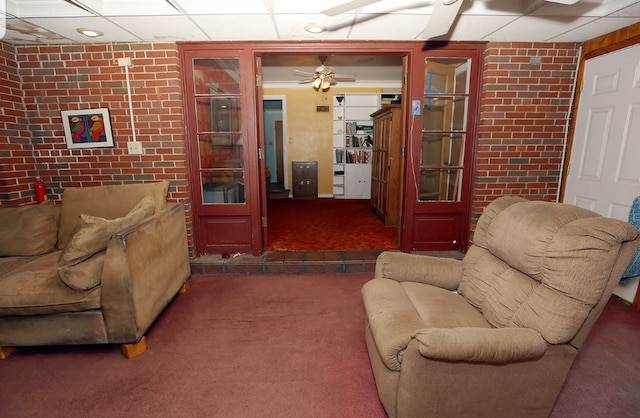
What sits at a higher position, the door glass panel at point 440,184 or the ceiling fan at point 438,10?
the ceiling fan at point 438,10

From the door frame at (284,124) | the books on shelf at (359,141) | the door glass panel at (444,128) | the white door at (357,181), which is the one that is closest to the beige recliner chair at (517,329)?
the door glass panel at (444,128)

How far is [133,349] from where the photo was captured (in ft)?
6.40

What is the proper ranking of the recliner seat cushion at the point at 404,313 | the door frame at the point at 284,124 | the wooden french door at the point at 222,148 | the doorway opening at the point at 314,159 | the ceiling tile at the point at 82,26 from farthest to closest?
the door frame at the point at 284,124 < the doorway opening at the point at 314,159 < the wooden french door at the point at 222,148 < the ceiling tile at the point at 82,26 < the recliner seat cushion at the point at 404,313

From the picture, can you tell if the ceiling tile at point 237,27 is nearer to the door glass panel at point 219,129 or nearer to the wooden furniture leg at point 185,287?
the door glass panel at point 219,129

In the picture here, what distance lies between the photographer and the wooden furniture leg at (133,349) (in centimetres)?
194

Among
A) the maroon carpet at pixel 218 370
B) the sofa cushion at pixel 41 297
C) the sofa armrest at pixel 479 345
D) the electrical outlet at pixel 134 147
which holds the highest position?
the electrical outlet at pixel 134 147

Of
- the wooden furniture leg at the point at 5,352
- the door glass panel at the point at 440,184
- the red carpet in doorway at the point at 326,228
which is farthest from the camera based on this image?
the red carpet in doorway at the point at 326,228

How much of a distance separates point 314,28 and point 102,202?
7.55 ft

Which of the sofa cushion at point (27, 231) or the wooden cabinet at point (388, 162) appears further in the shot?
the wooden cabinet at point (388, 162)

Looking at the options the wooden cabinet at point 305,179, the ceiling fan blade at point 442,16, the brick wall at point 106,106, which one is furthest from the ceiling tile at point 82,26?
the wooden cabinet at point 305,179

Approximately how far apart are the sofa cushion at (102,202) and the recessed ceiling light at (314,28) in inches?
72.6

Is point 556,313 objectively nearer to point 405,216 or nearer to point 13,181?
point 405,216

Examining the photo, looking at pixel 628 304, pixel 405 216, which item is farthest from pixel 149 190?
pixel 628 304

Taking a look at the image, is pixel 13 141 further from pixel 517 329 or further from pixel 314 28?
pixel 517 329
